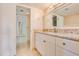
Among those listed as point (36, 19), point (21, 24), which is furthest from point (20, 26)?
point (36, 19)

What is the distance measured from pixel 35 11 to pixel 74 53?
1234 mm

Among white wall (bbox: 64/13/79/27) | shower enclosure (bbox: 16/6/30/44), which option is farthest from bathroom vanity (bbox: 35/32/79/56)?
shower enclosure (bbox: 16/6/30/44)

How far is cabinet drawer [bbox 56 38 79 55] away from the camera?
3.37 ft

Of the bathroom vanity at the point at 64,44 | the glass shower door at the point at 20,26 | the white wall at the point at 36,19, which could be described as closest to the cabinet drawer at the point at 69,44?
the bathroom vanity at the point at 64,44

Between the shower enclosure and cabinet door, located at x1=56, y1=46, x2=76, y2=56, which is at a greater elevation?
the shower enclosure

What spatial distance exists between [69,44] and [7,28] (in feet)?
2.74

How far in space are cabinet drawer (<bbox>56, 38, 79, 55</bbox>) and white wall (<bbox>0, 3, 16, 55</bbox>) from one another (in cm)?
68

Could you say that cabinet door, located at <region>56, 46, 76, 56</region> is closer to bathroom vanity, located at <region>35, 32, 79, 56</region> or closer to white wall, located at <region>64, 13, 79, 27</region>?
bathroom vanity, located at <region>35, 32, 79, 56</region>

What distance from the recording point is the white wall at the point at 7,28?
1.23m

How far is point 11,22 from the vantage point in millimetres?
1406

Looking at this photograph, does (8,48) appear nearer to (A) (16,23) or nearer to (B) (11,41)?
(B) (11,41)

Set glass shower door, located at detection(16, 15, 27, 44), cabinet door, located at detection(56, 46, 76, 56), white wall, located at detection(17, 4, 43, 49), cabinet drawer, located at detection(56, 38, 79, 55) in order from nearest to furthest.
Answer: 1. cabinet drawer, located at detection(56, 38, 79, 55)
2. cabinet door, located at detection(56, 46, 76, 56)
3. glass shower door, located at detection(16, 15, 27, 44)
4. white wall, located at detection(17, 4, 43, 49)

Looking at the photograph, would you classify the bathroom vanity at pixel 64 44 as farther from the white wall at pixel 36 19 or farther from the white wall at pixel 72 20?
the white wall at pixel 36 19

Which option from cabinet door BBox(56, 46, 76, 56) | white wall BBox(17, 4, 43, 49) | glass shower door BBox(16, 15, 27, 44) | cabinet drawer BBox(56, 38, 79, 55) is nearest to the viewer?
cabinet drawer BBox(56, 38, 79, 55)
